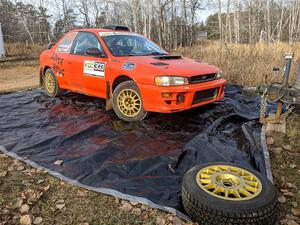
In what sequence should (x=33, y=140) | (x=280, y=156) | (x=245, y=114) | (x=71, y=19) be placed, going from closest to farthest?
(x=280, y=156), (x=33, y=140), (x=245, y=114), (x=71, y=19)

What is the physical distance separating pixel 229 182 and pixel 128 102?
257cm

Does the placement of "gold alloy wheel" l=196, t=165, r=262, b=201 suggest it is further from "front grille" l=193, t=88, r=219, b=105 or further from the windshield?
the windshield

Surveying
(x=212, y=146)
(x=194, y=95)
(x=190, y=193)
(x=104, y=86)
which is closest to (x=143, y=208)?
(x=190, y=193)

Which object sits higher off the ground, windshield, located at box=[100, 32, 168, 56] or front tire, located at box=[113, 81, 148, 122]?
windshield, located at box=[100, 32, 168, 56]

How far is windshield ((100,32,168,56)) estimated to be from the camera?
5.01m

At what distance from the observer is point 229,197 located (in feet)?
7.43

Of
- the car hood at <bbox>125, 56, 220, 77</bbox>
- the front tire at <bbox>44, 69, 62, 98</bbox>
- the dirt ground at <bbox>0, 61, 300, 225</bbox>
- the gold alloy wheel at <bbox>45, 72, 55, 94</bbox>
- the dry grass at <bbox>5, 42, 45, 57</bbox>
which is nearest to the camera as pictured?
the dirt ground at <bbox>0, 61, 300, 225</bbox>

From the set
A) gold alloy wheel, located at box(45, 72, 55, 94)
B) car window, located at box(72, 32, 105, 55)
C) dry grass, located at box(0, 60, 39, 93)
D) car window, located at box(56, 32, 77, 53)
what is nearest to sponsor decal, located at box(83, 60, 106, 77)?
car window, located at box(72, 32, 105, 55)

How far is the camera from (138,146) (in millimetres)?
3723

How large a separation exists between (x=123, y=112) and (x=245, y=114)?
2.24m

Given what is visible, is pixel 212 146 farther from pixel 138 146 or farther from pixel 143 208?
pixel 143 208

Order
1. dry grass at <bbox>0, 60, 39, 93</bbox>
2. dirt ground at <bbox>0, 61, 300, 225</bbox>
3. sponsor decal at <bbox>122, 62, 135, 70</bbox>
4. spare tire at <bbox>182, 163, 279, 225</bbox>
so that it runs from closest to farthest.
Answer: spare tire at <bbox>182, 163, 279, 225</bbox> → dirt ground at <bbox>0, 61, 300, 225</bbox> → sponsor decal at <bbox>122, 62, 135, 70</bbox> → dry grass at <bbox>0, 60, 39, 93</bbox>

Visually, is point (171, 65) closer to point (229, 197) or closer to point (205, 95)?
point (205, 95)

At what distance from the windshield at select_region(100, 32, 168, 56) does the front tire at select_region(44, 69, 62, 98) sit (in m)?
1.80
